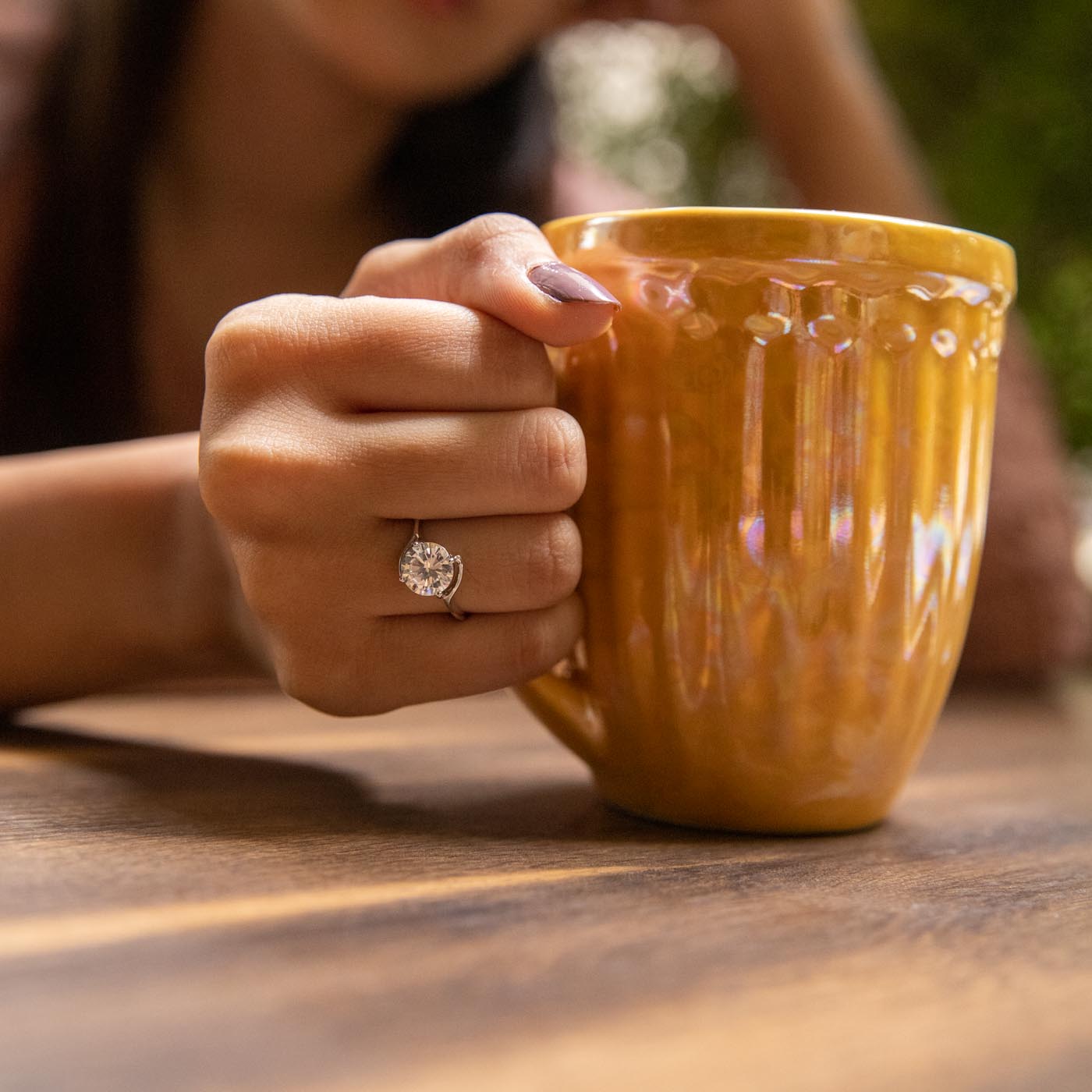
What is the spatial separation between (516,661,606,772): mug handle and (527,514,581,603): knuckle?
0.04 m

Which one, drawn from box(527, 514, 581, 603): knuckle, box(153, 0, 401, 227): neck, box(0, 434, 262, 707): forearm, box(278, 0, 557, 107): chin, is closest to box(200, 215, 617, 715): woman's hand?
box(527, 514, 581, 603): knuckle

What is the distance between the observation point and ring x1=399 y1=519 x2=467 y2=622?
39 centimetres

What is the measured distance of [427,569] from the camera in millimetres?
388

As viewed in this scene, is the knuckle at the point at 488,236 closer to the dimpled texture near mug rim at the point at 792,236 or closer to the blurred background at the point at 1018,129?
the dimpled texture near mug rim at the point at 792,236

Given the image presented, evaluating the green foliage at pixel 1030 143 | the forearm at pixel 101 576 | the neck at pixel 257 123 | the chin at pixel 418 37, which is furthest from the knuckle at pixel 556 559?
the green foliage at pixel 1030 143

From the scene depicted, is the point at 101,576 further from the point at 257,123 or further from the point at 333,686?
the point at 257,123

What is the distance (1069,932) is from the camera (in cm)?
29

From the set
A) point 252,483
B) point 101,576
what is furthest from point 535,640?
point 101,576

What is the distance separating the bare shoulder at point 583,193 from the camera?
123 centimetres

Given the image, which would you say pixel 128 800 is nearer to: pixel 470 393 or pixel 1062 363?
pixel 470 393

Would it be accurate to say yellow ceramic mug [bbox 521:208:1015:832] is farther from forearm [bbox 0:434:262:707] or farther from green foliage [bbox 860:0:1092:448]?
green foliage [bbox 860:0:1092:448]

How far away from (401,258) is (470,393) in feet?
0.39

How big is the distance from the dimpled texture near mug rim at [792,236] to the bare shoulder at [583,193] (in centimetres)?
81

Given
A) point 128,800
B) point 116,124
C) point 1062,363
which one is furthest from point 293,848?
point 1062,363
